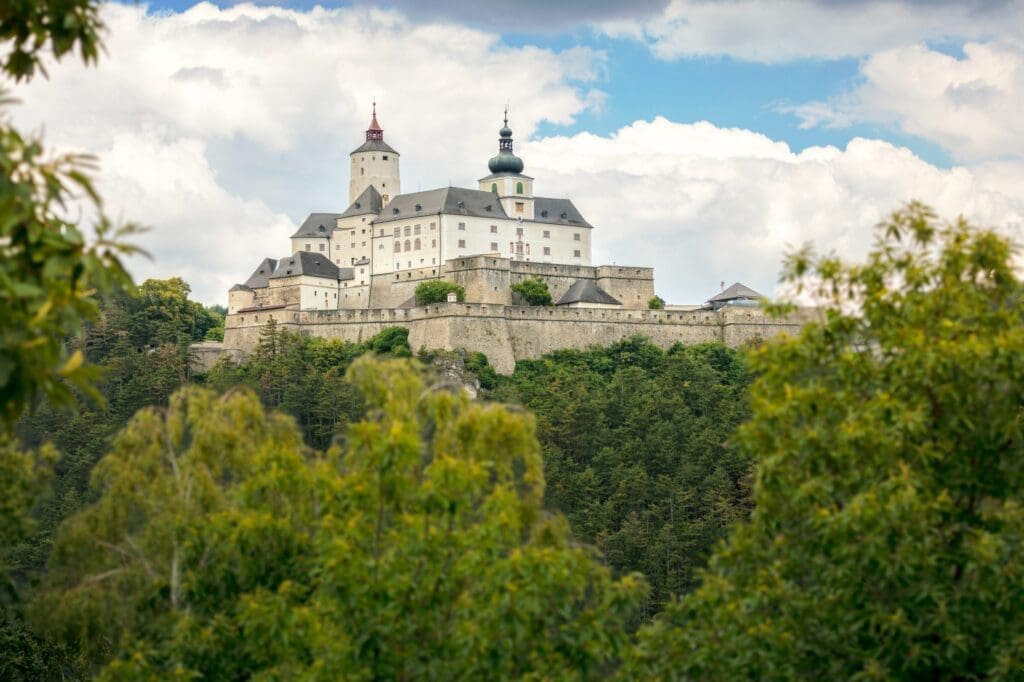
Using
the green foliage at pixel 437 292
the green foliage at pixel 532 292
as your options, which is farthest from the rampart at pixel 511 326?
the green foliage at pixel 532 292

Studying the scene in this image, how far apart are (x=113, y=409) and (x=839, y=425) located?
53.3 m

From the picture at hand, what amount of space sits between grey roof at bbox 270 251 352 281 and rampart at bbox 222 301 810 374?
579cm

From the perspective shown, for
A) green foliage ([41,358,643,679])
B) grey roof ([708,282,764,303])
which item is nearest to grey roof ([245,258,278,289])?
grey roof ([708,282,764,303])

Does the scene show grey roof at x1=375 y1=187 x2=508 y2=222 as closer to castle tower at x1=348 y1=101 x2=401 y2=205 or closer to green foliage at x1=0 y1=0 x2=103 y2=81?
castle tower at x1=348 y1=101 x2=401 y2=205

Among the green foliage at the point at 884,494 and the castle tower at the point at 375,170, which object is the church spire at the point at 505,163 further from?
the green foliage at the point at 884,494

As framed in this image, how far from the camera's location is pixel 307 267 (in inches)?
3132

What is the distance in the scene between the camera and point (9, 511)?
1595cm

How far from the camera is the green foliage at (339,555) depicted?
1394 centimetres

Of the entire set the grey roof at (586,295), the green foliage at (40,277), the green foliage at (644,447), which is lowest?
the green foliage at (644,447)

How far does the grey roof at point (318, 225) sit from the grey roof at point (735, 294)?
2224 centimetres

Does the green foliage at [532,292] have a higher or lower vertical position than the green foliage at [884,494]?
higher

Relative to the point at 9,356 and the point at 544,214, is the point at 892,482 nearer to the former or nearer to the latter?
the point at 9,356

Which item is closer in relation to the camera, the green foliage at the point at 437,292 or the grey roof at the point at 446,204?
the green foliage at the point at 437,292

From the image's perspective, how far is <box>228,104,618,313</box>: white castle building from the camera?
79000mm
